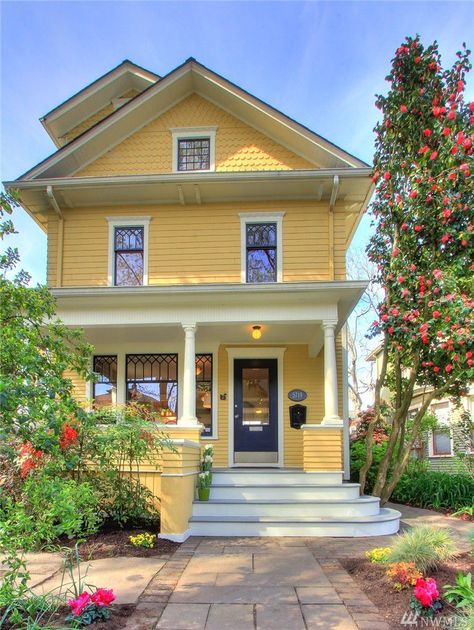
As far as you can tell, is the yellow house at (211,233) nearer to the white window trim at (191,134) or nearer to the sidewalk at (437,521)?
the white window trim at (191,134)

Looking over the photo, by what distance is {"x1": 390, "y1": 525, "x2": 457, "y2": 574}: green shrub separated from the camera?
13.8 feet

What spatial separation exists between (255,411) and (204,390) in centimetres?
106

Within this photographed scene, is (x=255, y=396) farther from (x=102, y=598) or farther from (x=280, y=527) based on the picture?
(x=102, y=598)

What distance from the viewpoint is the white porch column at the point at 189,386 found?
758 cm

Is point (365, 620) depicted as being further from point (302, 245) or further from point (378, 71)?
point (378, 71)

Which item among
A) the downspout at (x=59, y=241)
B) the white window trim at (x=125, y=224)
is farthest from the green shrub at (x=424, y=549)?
the downspout at (x=59, y=241)

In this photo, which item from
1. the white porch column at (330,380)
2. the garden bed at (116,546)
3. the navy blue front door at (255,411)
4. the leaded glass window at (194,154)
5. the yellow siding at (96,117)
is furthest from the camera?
the yellow siding at (96,117)

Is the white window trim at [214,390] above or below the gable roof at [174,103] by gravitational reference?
below

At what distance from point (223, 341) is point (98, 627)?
6.57 meters

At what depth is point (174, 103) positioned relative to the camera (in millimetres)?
9930

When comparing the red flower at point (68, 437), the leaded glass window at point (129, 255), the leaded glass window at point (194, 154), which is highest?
the leaded glass window at point (194, 154)

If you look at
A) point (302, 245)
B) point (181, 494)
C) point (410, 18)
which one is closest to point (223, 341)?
point (302, 245)

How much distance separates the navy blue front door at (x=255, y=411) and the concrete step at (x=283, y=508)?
248 cm

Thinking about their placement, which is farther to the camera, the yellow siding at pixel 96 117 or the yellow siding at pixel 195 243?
the yellow siding at pixel 96 117
